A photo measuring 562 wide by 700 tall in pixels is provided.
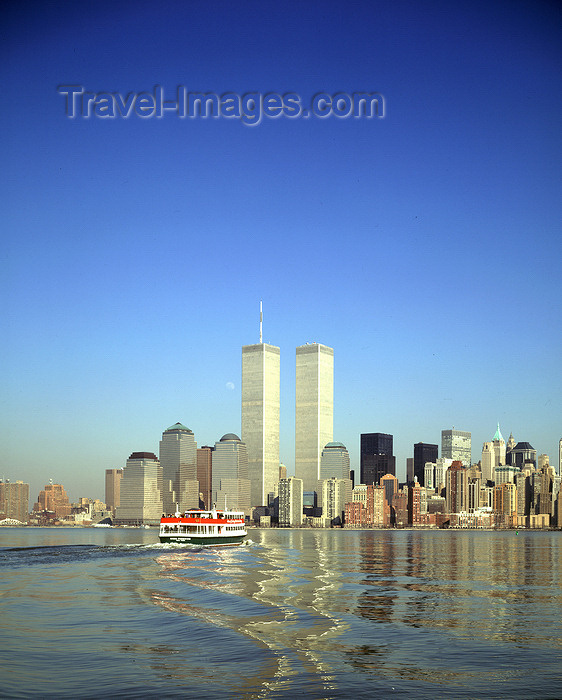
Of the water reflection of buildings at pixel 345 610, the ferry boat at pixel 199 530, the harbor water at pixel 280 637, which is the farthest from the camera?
the ferry boat at pixel 199 530

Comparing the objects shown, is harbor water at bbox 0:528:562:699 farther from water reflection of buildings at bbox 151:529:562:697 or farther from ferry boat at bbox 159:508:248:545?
ferry boat at bbox 159:508:248:545

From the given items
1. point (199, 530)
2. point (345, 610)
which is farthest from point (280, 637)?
point (199, 530)

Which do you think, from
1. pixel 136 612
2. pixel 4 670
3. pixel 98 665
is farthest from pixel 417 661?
pixel 136 612

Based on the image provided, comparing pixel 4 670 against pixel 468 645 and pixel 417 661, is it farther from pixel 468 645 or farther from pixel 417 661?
pixel 468 645

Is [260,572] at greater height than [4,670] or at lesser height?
lesser

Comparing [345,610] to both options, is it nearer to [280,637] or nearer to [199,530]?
[280,637]

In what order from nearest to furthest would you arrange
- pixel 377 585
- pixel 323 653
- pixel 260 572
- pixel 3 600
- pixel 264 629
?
pixel 323 653, pixel 264 629, pixel 3 600, pixel 377 585, pixel 260 572

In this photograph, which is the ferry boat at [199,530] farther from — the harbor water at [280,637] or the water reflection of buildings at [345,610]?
the harbor water at [280,637]

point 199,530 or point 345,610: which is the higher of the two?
point 345,610

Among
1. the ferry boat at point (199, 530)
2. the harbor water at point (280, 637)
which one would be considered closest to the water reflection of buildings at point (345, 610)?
the harbor water at point (280, 637)
